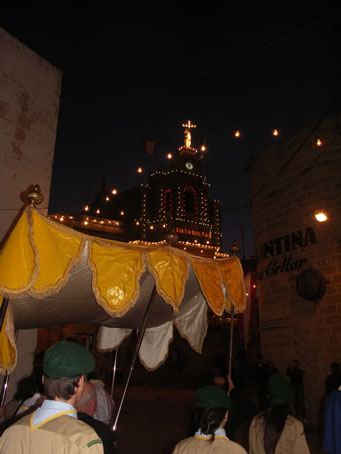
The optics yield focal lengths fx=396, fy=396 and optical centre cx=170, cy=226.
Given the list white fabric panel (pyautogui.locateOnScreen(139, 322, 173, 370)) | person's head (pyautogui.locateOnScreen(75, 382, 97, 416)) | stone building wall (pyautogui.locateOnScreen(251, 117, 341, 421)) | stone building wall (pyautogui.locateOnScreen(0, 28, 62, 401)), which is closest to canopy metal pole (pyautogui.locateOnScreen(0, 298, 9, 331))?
person's head (pyautogui.locateOnScreen(75, 382, 97, 416))

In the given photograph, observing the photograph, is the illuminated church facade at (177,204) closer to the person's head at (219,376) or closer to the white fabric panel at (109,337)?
the white fabric panel at (109,337)

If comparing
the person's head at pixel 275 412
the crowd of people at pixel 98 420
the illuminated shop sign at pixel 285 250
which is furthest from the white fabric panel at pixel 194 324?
the illuminated shop sign at pixel 285 250

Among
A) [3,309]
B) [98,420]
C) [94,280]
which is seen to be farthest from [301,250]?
[3,309]

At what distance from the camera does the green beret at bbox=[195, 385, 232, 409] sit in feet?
9.12

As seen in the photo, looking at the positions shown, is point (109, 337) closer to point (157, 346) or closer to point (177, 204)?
point (157, 346)

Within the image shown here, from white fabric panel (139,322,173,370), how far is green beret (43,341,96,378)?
172 inches

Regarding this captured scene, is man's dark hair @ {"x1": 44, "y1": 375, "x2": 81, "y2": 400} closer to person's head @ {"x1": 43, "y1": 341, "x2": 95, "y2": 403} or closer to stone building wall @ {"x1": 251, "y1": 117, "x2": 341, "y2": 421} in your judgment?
person's head @ {"x1": 43, "y1": 341, "x2": 95, "y2": 403}

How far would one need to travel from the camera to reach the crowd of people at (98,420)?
6.62ft

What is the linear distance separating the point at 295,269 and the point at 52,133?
24.1 ft

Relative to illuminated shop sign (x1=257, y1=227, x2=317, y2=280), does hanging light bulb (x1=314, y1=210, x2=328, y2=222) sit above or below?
above

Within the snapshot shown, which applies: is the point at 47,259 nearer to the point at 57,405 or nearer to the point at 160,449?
the point at 57,405

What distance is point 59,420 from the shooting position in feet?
6.81

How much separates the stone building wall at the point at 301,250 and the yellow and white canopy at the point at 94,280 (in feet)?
16.6

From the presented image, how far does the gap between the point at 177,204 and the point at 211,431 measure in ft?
143
